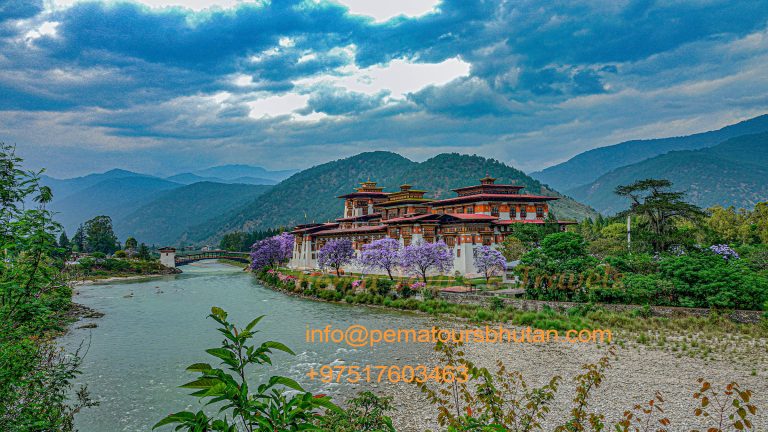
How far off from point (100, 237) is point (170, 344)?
3516 inches

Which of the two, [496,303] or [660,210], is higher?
[660,210]

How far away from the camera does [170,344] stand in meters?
26.1

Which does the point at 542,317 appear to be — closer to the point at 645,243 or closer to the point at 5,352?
the point at 645,243

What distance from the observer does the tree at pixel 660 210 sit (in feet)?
113

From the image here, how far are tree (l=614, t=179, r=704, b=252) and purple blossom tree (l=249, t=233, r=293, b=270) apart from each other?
56252 mm

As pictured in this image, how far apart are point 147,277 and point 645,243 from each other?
7523cm

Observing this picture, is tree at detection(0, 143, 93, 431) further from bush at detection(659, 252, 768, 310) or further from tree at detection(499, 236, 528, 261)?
tree at detection(499, 236, 528, 261)

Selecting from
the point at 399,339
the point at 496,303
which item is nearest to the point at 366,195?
the point at 496,303

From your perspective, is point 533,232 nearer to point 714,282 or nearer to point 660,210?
point 660,210

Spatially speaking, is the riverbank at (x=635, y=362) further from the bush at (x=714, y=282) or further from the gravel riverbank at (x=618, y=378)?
the bush at (x=714, y=282)

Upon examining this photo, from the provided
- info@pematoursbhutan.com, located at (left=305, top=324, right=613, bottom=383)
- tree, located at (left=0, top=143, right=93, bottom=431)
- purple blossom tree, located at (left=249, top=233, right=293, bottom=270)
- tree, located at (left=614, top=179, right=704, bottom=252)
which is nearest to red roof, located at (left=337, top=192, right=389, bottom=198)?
purple blossom tree, located at (left=249, top=233, right=293, bottom=270)

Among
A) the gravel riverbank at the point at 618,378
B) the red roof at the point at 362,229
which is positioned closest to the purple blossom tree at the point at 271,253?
the red roof at the point at 362,229

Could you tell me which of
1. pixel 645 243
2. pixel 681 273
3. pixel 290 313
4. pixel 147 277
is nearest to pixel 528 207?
pixel 645 243

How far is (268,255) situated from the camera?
77.3m
